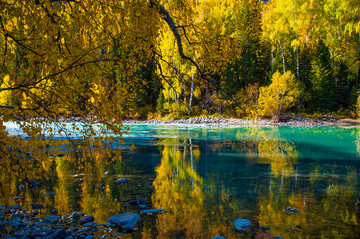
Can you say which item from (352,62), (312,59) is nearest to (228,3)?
(312,59)

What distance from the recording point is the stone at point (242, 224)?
4271 mm

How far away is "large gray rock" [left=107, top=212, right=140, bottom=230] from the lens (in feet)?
13.9

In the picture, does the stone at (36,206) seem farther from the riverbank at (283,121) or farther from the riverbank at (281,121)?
the riverbank at (283,121)

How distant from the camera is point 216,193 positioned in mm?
6211

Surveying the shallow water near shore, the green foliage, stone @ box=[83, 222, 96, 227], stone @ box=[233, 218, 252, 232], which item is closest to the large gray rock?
the shallow water near shore

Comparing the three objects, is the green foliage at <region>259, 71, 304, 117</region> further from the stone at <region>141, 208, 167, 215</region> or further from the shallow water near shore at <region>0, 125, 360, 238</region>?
the stone at <region>141, 208, 167, 215</region>

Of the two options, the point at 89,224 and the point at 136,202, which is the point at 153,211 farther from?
the point at 89,224

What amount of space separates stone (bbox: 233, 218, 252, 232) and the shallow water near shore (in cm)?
10

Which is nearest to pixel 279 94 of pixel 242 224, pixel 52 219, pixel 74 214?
pixel 242 224

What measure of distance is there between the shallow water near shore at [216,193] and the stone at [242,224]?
0.10 m

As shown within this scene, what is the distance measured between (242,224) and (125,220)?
6.19 ft

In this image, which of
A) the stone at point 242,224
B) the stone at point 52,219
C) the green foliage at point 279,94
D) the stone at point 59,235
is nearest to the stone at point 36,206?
the stone at point 52,219

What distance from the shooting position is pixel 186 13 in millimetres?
4824

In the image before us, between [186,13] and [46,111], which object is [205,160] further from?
[46,111]
